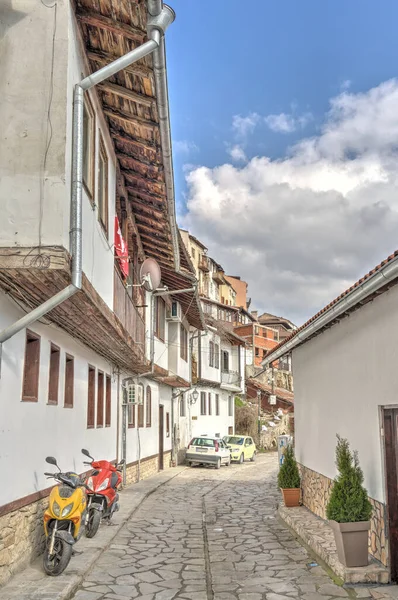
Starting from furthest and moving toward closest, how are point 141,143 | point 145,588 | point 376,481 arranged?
point 141,143 < point 376,481 < point 145,588

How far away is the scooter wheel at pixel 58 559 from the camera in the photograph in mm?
7207

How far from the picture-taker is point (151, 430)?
2175 cm

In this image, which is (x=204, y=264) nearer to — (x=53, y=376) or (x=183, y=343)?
(x=183, y=343)

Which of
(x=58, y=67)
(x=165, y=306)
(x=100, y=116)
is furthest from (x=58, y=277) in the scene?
(x=165, y=306)

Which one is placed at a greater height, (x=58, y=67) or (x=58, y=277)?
(x=58, y=67)

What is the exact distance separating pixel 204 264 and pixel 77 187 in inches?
2062

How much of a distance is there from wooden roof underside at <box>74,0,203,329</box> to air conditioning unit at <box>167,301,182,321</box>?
9485 millimetres

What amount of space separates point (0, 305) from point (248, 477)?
17.0 metres

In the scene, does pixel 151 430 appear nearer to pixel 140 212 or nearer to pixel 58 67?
pixel 140 212

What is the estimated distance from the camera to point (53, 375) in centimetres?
925

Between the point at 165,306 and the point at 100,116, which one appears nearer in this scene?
the point at 100,116

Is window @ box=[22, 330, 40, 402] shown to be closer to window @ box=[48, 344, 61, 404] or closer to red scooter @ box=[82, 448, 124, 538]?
window @ box=[48, 344, 61, 404]

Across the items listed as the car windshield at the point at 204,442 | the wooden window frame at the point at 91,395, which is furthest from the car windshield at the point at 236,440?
the wooden window frame at the point at 91,395

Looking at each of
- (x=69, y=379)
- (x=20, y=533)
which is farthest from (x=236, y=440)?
(x=20, y=533)
